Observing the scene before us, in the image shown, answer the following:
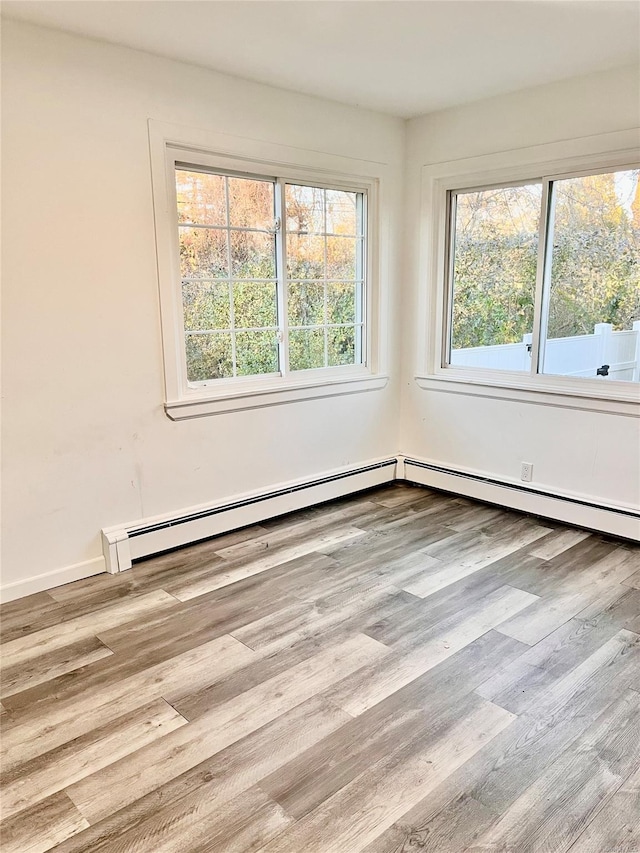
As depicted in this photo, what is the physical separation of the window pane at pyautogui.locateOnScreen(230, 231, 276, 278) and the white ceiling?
2.61 feet

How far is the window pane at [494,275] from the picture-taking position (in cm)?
360

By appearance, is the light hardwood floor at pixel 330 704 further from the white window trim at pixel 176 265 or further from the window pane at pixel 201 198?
the window pane at pixel 201 198

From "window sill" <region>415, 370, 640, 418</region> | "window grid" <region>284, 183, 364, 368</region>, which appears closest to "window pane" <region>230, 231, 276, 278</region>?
"window grid" <region>284, 183, 364, 368</region>

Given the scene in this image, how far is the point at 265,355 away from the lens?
11.7 feet

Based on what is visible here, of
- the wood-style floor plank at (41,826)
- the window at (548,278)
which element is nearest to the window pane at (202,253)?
the window at (548,278)

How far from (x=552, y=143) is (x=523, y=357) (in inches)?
47.5

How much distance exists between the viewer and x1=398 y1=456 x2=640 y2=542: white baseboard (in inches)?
131

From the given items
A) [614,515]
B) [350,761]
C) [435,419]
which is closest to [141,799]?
[350,761]

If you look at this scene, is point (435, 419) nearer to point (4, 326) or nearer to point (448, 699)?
point (448, 699)

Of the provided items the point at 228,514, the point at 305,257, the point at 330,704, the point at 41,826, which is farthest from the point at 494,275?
the point at 41,826

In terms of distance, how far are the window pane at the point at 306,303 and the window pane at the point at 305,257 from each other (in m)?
0.06

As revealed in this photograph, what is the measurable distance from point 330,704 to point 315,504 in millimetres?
1937

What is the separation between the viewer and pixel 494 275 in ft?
12.5

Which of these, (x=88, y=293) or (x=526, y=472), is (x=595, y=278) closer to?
(x=526, y=472)
